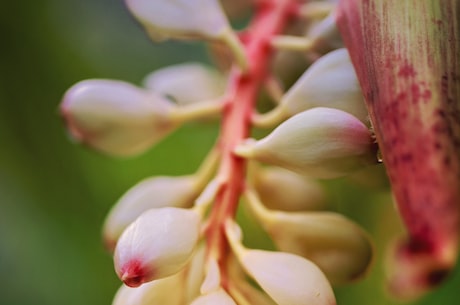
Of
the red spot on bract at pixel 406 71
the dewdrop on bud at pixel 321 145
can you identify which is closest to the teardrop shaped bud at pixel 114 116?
the dewdrop on bud at pixel 321 145

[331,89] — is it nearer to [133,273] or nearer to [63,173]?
[133,273]

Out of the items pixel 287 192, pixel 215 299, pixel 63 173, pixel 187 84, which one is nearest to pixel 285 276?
pixel 215 299

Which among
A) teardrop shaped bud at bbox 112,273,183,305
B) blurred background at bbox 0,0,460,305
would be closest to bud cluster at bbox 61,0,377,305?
teardrop shaped bud at bbox 112,273,183,305

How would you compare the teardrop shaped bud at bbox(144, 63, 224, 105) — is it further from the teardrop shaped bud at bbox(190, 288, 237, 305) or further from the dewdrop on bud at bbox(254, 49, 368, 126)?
the teardrop shaped bud at bbox(190, 288, 237, 305)

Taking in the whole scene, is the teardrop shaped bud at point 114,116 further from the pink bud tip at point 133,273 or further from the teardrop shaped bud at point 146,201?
the pink bud tip at point 133,273

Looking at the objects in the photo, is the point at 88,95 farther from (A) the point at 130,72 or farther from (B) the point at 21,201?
(A) the point at 130,72

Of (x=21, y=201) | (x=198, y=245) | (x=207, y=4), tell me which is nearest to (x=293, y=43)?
(x=207, y=4)
